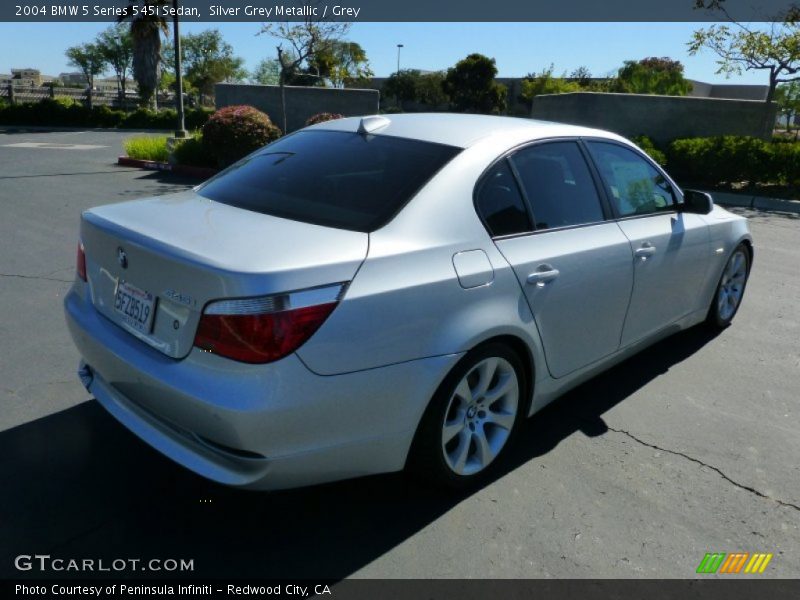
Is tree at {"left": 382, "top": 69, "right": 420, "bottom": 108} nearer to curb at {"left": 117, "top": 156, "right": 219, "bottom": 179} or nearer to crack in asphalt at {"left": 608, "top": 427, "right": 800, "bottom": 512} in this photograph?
curb at {"left": 117, "top": 156, "right": 219, "bottom": 179}

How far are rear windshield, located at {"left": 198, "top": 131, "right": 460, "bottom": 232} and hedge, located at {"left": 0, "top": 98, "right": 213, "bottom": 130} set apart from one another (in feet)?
97.2

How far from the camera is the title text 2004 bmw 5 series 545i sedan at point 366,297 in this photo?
7.48 ft

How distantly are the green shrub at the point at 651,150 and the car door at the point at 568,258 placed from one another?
1186cm

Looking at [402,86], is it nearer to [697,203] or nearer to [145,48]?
[145,48]


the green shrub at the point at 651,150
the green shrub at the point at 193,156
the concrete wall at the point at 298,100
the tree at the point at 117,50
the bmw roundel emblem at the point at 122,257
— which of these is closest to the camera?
the bmw roundel emblem at the point at 122,257

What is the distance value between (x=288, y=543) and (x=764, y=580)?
6.20ft

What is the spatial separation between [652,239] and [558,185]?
2.72 feet

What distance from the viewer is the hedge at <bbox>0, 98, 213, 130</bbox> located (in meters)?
31.1

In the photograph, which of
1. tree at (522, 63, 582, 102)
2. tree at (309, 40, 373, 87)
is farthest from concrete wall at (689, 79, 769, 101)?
tree at (309, 40, 373, 87)

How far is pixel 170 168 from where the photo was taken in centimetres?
1418

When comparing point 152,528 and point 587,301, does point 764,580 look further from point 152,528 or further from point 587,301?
point 152,528

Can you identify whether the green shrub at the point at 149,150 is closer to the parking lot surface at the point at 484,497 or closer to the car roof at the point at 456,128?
the parking lot surface at the point at 484,497

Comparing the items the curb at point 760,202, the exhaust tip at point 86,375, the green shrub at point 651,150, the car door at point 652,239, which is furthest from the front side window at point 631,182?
the green shrub at point 651,150

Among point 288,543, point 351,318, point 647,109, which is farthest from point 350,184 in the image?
point 647,109
